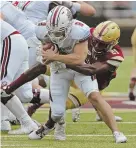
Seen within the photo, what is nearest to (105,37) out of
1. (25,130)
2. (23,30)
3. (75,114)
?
(25,130)

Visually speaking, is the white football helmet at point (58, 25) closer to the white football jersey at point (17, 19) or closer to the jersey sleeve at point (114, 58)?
the jersey sleeve at point (114, 58)

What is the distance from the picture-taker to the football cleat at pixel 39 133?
284 inches

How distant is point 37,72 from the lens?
7.39 meters

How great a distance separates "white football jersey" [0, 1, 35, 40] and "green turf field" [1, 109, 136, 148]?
1.01m

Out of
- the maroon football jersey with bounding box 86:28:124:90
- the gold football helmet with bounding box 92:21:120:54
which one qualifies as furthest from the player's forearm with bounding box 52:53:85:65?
the gold football helmet with bounding box 92:21:120:54

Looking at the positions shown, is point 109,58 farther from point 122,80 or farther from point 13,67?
point 122,80

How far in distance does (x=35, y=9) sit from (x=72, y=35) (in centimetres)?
259

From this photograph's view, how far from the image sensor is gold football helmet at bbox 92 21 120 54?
7.41 metres

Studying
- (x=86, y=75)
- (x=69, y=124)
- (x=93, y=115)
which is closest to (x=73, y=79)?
(x=86, y=75)

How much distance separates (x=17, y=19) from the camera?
866 cm

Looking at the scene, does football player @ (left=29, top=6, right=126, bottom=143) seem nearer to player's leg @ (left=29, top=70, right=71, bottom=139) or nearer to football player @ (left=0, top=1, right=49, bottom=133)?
player's leg @ (left=29, top=70, right=71, bottom=139)

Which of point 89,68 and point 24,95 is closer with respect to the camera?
point 89,68

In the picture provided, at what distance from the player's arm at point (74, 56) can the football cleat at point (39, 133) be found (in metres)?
0.73

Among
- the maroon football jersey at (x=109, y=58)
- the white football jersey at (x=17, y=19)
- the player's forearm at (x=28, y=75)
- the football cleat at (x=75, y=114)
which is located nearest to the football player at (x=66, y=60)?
the player's forearm at (x=28, y=75)
